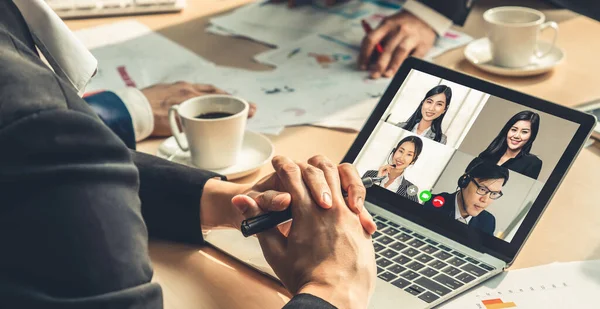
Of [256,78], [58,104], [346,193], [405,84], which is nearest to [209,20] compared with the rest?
[256,78]

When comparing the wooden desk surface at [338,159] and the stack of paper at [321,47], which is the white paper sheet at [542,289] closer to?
the wooden desk surface at [338,159]

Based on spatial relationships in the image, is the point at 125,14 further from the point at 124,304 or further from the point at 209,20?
the point at 124,304

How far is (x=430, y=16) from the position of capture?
155 cm

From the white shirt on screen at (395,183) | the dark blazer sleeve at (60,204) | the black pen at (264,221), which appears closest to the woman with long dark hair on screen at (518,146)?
the white shirt on screen at (395,183)

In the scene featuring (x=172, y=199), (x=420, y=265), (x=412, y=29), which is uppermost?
(x=412, y=29)

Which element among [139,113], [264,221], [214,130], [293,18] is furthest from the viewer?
[293,18]

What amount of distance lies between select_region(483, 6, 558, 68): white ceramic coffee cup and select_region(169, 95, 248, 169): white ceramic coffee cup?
1.77 feet

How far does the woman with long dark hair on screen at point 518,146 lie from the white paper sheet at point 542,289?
0.11 metres

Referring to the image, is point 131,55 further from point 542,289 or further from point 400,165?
point 542,289

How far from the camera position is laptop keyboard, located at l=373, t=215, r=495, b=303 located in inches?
30.6

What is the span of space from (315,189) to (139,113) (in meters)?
0.44

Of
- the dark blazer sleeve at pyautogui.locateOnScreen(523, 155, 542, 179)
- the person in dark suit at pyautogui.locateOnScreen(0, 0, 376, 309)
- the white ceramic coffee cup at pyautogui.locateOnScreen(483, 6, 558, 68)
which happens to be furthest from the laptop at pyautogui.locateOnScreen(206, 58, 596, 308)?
the white ceramic coffee cup at pyautogui.locateOnScreen(483, 6, 558, 68)

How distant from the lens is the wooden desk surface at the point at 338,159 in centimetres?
81

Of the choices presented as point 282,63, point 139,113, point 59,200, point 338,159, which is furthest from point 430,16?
point 59,200
